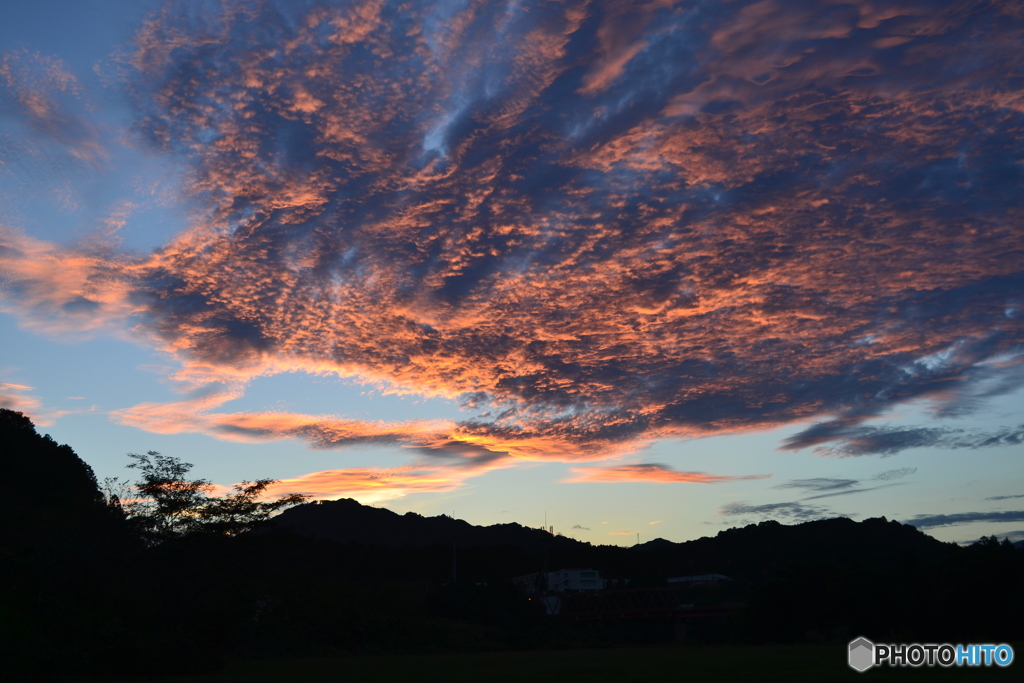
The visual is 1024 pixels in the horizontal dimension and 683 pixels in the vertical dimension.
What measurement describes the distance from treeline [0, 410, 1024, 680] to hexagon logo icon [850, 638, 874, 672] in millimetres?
12695

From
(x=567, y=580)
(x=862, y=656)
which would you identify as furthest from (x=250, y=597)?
(x=567, y=580)

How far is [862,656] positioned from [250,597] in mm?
22423

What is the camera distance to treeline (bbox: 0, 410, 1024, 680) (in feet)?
76.6

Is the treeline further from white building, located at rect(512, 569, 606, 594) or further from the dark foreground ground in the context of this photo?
white building, located at rect(512, 569, 606, 594)

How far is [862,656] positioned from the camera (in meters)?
21.4

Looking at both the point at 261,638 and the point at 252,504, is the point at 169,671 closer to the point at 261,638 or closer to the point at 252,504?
the point at 252,504

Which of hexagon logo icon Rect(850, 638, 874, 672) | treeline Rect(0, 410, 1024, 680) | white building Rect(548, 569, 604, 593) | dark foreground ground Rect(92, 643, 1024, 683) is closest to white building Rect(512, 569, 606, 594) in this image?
white building Rect(548, 569, 604, 593)

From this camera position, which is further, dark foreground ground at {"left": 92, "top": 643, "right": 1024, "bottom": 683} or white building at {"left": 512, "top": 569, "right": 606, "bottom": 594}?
white building at {"left": 512, "top": 569, "right": 606, "bottom": 594}

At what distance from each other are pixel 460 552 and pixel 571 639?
57614 millimetres

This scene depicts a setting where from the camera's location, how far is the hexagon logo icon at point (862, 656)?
1967cm

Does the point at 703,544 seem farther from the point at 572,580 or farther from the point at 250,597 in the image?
the point at 250,597

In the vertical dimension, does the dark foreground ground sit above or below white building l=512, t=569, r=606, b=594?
above

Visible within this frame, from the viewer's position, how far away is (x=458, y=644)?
44375 mm

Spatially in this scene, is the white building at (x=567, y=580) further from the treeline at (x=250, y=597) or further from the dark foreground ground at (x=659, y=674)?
the dark foreground ground at (x=659, y=674)
